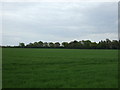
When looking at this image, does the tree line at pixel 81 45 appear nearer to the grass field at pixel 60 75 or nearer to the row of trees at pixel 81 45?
the row of trees at pixel 81 45

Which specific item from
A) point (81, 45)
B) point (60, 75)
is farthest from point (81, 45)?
point (60, 75)

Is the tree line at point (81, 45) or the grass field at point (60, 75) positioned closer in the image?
the grass field at point (60, 75)

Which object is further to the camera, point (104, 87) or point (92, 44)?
point (92, 44)

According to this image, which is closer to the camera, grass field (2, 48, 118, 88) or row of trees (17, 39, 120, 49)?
grass field (2, 48, 118, 88)

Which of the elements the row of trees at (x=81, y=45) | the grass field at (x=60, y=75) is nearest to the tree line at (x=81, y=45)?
the row of trees at (x=81, y=45)

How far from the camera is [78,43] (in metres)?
109

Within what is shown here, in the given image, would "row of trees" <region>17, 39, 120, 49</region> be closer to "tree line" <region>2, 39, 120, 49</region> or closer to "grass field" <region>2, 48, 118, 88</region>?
"tree line" <region>2, 39, 120, 49</region>

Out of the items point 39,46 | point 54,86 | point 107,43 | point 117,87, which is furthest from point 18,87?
point 39,46

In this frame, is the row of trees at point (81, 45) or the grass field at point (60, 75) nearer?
the grass field at point (60, 75)

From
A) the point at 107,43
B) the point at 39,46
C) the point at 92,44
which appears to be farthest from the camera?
the point at 39,46

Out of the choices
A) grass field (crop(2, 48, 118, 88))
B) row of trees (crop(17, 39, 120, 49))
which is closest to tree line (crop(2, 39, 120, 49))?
row of trees (crop(17, 39, 120, 49))

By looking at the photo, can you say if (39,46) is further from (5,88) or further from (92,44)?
(5,88)

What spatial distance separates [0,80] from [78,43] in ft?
333

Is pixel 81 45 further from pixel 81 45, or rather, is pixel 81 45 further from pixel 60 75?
pixel 60 75
